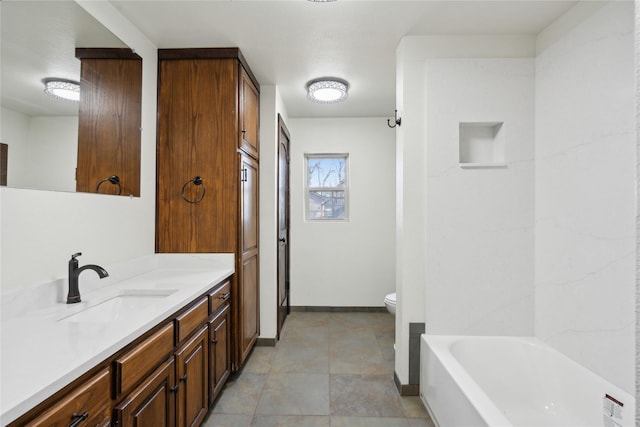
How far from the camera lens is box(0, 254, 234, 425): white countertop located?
2.58 ft

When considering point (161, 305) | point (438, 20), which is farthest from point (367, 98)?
point (161, 305)

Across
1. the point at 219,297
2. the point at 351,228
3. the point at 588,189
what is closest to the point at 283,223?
the point at 351,228

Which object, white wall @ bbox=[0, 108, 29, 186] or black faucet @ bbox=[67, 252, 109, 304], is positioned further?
black faucet @ bbox=[67, 252, 109, 304]

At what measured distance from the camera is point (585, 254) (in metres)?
1.74

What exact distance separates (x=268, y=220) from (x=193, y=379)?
4.97ft

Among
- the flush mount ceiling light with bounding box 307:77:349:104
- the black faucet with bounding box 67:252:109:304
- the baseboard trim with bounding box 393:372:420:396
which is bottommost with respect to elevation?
the baseboard trim with bounding box 393:372:420:396

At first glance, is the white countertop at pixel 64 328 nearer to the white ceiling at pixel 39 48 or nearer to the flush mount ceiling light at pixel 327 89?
the white ceiling at pixel 39 48

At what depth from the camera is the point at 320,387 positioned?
226cm

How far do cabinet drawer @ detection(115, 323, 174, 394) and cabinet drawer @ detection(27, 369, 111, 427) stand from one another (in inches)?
1.8

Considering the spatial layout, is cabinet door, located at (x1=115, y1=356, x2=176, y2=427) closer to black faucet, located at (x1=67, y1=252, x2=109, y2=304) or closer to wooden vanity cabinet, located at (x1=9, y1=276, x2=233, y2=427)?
wooden vanity cabinet, located at (x1=9, y1=276, x2=233, y2=427)

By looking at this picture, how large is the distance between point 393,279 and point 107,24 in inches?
141

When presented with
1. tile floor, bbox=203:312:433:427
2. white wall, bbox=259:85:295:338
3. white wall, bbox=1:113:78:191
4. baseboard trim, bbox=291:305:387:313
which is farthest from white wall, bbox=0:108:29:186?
baseboard trim, bbox=291:305:387:313

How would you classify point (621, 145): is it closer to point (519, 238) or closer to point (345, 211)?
point (519, 238)

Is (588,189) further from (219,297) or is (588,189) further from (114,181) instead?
(114,181)
